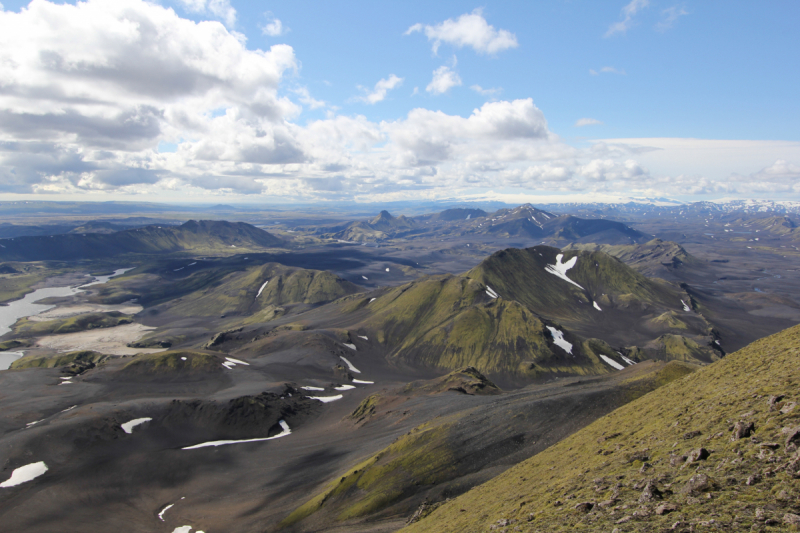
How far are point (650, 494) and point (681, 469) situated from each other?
3.89 meters

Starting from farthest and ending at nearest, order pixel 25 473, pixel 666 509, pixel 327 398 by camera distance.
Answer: pixel 327 398 → pixel 25 473 → pixel 666 509

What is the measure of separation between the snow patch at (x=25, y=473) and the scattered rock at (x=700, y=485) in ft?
316

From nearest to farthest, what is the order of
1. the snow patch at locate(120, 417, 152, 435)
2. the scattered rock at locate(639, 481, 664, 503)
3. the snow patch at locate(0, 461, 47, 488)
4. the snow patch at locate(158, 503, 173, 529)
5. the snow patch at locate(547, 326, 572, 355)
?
the scattered rock at locate(639, 481, 664, 503) → the snow patch at locate(158, 503, 173, 529) → the snow patch at locate(0, 461, 47, 488) → the snow patch at locate(120, 417, 152, 435) → the snow patch at locate(547, 326, 572, 355)

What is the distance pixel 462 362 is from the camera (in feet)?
552

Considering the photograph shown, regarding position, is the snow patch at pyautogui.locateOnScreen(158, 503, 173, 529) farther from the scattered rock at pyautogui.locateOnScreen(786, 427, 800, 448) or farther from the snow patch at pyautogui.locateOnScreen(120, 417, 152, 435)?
the scattered rock at pyautogui.locateOnScreen(786, 427, 800, 448)

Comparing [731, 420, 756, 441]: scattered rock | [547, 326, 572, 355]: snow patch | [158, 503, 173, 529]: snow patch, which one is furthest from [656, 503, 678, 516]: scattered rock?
[547, 326, 572, 355]: snow patch

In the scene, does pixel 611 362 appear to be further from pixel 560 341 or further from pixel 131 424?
pixel 131 424

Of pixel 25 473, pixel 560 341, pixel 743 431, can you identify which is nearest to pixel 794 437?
pixel 743 431

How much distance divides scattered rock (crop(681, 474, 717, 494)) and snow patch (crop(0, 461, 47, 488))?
9619 cm

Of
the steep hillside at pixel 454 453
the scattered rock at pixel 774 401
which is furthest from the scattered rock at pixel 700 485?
the steep hillside at pixel 454 453

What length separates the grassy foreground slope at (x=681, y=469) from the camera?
696 inches

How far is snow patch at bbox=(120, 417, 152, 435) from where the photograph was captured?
3438 inches

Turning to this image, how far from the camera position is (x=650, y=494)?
20.9 meters

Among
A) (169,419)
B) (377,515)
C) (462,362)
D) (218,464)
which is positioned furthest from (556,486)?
(462,362)
